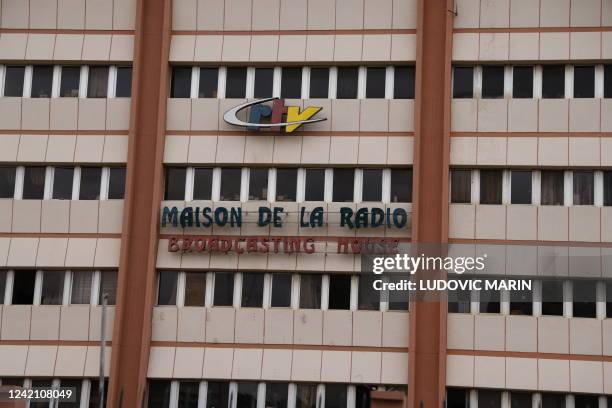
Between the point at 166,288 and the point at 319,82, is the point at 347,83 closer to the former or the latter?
the point at 319,82

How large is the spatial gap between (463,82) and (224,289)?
12.0m

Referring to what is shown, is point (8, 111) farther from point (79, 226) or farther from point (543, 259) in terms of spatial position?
point (543, 259)

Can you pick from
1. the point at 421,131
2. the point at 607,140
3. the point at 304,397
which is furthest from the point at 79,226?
the point at 607,140

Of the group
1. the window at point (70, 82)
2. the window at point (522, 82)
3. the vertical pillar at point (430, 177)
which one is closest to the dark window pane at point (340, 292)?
the vertical pillar at point (430, 177)

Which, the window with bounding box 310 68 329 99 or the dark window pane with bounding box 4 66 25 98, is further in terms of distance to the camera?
the dark window pane with bounding box 4 66 25 98

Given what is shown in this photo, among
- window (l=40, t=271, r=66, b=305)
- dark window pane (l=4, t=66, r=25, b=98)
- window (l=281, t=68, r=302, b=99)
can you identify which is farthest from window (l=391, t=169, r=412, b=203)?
dark window pane (l=4, t=66, r=25, b=98)

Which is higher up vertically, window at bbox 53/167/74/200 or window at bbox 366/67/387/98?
window at bbox 366/67/387/98

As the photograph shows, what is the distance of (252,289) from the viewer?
42875 mm

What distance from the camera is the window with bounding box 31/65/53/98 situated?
45.3 metres

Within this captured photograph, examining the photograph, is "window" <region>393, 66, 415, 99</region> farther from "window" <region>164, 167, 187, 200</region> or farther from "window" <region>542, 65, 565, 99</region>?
"window" <region>164, 167, 187, 200</region>

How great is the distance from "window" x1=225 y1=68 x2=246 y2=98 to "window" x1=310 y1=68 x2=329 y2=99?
8.81 ft

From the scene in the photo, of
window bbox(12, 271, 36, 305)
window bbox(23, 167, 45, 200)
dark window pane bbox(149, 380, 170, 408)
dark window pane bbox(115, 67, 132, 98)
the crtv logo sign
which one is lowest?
dark window pane bbox(149, 380, 170, 408)

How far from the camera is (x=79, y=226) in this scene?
43438 millimetres

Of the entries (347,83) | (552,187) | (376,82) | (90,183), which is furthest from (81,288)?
(552,187)
